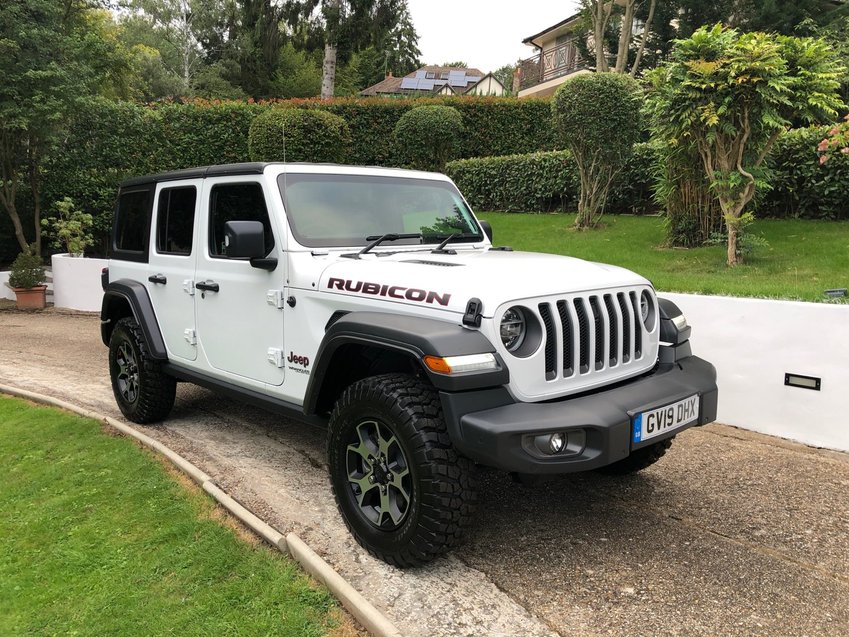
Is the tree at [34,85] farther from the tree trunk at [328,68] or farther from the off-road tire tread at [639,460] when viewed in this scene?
the off-road tire tread at [639,460]

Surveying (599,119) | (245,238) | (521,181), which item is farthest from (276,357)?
(521,181)

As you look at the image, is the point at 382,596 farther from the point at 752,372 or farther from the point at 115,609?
the point at 752,372

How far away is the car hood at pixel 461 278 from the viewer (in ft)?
9.46

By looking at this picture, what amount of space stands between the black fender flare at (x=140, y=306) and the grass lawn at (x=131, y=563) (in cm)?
77

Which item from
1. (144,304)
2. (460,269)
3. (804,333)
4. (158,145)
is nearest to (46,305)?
(158,145)

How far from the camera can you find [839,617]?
2.67 m

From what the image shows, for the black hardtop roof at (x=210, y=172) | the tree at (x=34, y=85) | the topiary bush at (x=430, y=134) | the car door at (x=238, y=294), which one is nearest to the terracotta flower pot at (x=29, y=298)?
the tree at (x=34, y=85)

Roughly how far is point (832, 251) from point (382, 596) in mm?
7458

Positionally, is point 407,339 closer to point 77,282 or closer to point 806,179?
point 806,179

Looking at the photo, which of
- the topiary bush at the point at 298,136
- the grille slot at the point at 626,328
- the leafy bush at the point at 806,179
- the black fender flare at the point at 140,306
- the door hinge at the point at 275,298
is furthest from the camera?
the topiary bush at the point at 298,136

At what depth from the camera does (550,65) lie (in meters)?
29.7

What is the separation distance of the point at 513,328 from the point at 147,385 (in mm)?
3304

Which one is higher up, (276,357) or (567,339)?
(567,339)

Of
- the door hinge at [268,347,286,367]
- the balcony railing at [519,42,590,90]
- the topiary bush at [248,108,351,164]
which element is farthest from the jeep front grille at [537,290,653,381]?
the balcony railing at [519,42,590,90]
